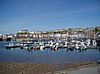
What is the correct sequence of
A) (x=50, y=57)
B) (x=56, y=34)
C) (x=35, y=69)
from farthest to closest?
(x=56, y=34) < (x=50, y=57) < (x=35, y=69)

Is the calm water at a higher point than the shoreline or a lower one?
lower

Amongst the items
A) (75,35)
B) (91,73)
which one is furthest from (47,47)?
(91,73)

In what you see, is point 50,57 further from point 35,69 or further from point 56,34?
point 56,34

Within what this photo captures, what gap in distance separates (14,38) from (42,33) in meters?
9.14

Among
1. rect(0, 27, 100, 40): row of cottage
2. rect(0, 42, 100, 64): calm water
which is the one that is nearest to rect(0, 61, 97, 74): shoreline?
rect(0, 42, 100, 64): calm water

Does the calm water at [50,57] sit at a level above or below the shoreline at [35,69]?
below

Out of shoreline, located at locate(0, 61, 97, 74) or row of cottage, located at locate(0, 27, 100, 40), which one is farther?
row of cottage, located at locate(0, 27, 100, 40)

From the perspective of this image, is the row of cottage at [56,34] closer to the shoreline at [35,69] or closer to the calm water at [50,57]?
the calm water at [50,57]

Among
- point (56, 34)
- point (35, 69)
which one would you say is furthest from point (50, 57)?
point (56, 34)

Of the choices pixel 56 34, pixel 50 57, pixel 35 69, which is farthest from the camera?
pixel 56 34

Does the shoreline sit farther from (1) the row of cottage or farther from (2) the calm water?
(1) the row of cottage

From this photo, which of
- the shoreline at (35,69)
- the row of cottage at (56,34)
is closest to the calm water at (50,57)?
the shoreline at (35,69)

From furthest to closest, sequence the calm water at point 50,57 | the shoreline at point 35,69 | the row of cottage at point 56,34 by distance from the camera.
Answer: the row of cottage at point 56,34
the calm water at point 50,57
the shoreline at point 35,69

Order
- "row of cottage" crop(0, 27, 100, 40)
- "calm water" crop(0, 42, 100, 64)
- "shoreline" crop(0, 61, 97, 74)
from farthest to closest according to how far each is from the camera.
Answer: "row of cottage" crop(0, 27, 100, 40)
"calm water" crop(0, 42, 100, 64)
"shoreline" crop(0, 61, 97, 74)
